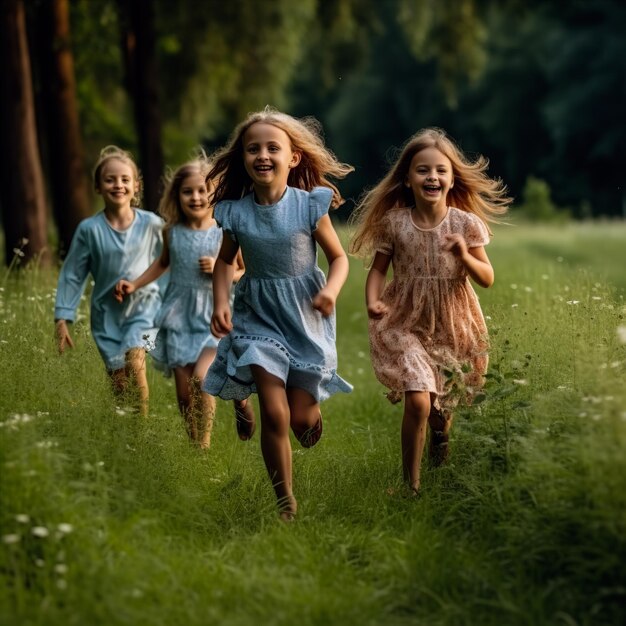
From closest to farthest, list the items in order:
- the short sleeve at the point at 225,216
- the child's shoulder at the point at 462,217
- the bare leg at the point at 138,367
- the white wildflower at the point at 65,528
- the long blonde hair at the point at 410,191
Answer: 1. the white wildflower at the point at 65,528
2. the short sleeve at the point at 225,216
3. the child's shoulder at the point at 462,217
4. the long blonde hair at the point at 410,191
5. the bare leg at the point at 138,367

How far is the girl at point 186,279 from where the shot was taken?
761 centimetres

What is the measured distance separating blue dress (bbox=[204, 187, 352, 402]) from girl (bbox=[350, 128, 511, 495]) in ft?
1.04

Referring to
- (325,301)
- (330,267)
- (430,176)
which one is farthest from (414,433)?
(430,176)

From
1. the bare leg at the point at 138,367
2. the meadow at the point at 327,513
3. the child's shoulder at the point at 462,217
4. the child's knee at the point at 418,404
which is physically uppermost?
the child's shoulder at the point at 462,217

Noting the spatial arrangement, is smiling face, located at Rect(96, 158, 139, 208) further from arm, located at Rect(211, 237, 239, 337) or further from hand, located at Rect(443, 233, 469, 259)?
hand, located at Rect(443, 233, 469, 259)

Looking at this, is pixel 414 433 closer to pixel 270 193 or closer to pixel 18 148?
pixel 270 193

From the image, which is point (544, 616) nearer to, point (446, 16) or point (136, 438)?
point (136, 438)

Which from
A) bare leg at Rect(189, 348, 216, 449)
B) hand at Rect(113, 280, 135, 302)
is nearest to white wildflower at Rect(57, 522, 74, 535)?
bare leg at Rect(189, 348, 216, 449)

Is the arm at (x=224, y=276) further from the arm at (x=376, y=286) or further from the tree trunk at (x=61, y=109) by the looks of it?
the tree trunk at (x=61, y=109)

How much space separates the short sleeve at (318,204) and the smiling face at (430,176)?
530mm

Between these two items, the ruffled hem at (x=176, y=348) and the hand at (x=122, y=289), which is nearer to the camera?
the hand at (x=122, y=289)

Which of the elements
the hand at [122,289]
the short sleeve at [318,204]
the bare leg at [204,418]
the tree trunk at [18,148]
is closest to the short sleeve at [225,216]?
the short sleeve at [318,204]

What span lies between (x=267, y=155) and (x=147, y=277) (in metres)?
1.85

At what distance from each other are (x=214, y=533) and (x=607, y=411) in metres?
1.82
